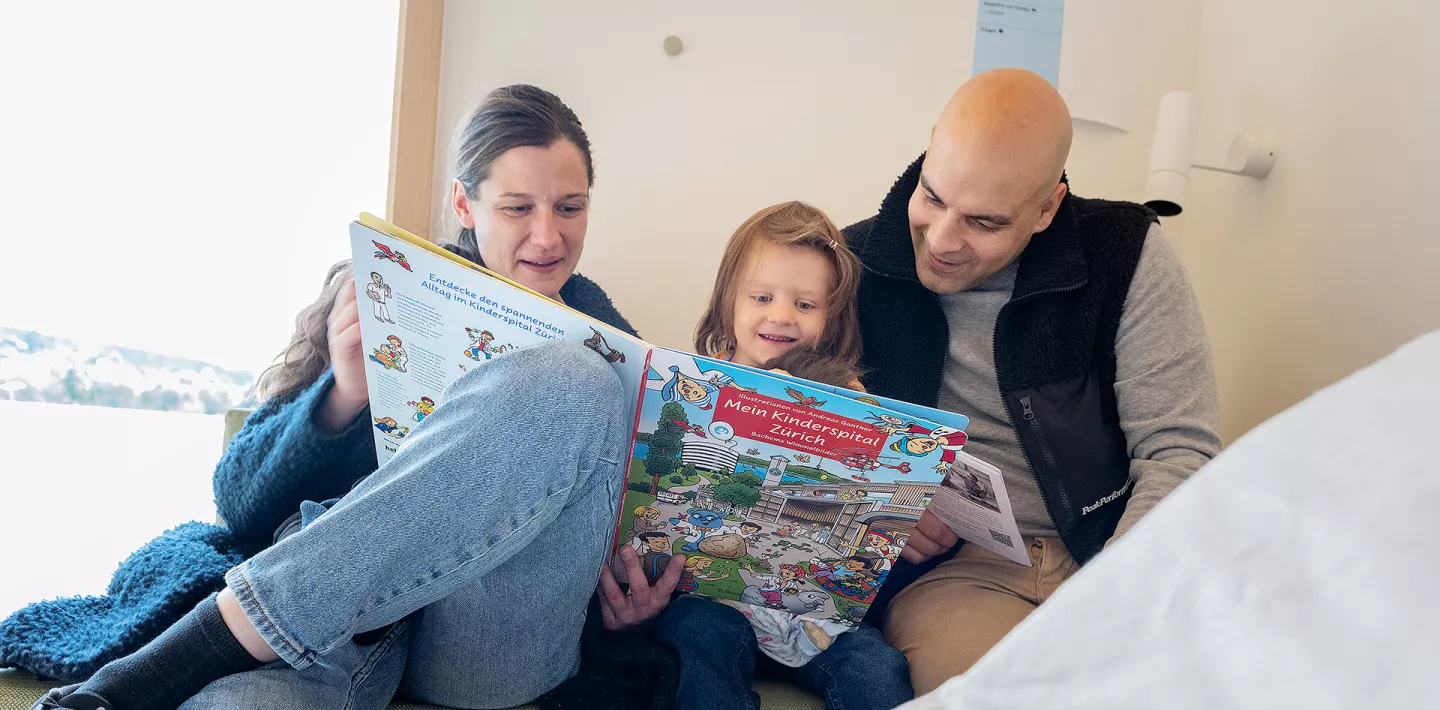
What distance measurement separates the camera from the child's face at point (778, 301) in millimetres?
1229

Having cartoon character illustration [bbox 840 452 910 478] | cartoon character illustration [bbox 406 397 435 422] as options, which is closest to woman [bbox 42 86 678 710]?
cartoon character illustration [bbox 406 397 435 422]

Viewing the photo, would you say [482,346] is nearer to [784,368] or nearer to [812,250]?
[784,368]

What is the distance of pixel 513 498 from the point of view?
31.1 inches

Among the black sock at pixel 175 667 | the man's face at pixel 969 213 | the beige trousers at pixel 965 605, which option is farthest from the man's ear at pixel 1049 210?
the black sock at pixel 175 667

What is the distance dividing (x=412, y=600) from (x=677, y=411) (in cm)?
29

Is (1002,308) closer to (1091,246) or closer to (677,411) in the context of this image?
(1091,246)

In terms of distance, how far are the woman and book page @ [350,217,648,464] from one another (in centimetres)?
6

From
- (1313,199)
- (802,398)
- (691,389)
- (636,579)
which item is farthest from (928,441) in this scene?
(1313,199)

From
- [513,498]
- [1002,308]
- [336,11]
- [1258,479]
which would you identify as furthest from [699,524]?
[336,11]

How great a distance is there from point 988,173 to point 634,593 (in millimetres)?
671

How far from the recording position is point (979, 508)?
1.06 meters

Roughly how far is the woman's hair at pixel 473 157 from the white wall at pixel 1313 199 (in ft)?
3.75

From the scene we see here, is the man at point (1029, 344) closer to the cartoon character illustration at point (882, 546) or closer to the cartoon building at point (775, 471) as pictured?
the cartoon character illustration at point (882, 546)

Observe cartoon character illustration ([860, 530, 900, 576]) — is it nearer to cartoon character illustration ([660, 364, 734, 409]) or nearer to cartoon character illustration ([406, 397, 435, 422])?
cartoon character illustration ([660, 364, 734, 409])
